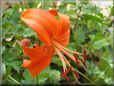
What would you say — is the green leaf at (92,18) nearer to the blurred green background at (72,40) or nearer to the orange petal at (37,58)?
the blurred green background at (72,40)

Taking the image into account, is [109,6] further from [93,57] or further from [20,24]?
[20,24]

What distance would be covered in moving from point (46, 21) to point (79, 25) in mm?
420

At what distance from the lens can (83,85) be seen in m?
0.88

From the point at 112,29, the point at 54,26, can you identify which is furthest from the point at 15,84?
the point at 112,29

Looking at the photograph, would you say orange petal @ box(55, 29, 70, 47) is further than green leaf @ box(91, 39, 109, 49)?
No

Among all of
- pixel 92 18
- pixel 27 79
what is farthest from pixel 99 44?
pixel 27 79

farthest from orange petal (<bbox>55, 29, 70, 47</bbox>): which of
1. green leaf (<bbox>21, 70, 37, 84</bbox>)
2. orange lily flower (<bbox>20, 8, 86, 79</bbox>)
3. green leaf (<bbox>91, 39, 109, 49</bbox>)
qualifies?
green leaf (<bbox>91, 39, 109, 49</bbox>)

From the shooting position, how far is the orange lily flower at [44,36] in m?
0.57

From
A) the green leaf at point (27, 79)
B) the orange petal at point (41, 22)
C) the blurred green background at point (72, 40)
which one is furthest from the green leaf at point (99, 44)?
the orange petal at point (41, 22)

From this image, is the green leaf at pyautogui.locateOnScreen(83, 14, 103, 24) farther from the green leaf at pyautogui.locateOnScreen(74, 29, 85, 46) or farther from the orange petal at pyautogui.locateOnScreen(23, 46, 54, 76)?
the orange petal at pyautogui.locateOnScreen(23, 46, 54, 76)

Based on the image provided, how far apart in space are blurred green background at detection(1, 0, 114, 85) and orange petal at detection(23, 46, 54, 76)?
0.15 meters

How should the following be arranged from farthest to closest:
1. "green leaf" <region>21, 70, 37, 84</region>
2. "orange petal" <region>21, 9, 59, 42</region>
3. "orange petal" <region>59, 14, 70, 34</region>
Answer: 1. "green leaf" <region>21, 70, 37, 84</region>
2. "orange petal" <region>59, 14, 70, 34</region>
3. "orange petal" <region>21, 9, 59, 42</region>

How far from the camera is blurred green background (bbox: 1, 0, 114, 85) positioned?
0.81 m

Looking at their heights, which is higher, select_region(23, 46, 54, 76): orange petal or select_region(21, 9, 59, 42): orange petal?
select_region(21, 9, 59, 42): orange petal
